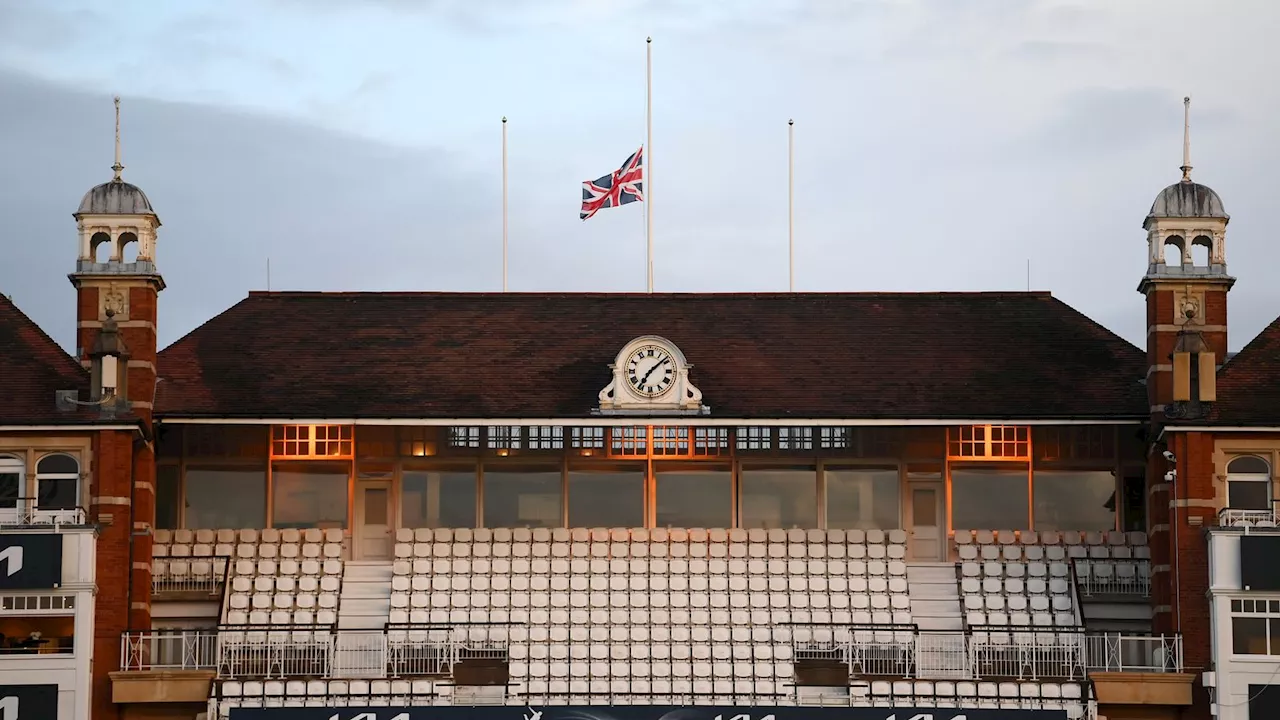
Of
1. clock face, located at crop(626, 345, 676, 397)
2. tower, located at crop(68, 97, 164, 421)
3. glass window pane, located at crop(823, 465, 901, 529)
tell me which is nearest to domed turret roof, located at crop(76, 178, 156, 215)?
tower, located at crop(68, 97, 164, 421)

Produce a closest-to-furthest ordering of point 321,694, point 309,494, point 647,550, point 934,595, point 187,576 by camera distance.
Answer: point 321,694 < point 187,576 < point 934,595 < point 647,550 < point 309,494

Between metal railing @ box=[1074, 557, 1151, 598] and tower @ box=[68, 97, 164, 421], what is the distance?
65.3 ft

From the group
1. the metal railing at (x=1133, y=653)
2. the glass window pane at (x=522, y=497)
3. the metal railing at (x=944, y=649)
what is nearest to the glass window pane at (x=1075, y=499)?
the metal railing at (x=1133, y=653)

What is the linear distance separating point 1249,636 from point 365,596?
59.8ft

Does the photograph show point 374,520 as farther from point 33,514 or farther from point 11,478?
point 11,478

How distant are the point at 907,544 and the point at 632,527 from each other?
6.03 meters

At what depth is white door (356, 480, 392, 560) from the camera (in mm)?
55250

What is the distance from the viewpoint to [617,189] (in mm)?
57938

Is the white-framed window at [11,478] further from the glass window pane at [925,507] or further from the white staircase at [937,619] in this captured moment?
the glass window pane at [925,507]

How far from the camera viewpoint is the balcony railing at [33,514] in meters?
50.2

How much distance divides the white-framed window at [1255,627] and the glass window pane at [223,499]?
20662mm

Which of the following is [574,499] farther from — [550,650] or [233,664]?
[233,664]

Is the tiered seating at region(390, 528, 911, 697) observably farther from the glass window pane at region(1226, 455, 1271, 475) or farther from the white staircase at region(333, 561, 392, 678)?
the glass window pane at region(1226, 455, 1271, 475)

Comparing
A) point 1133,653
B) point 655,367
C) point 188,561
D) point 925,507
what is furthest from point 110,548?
point 1133,653
